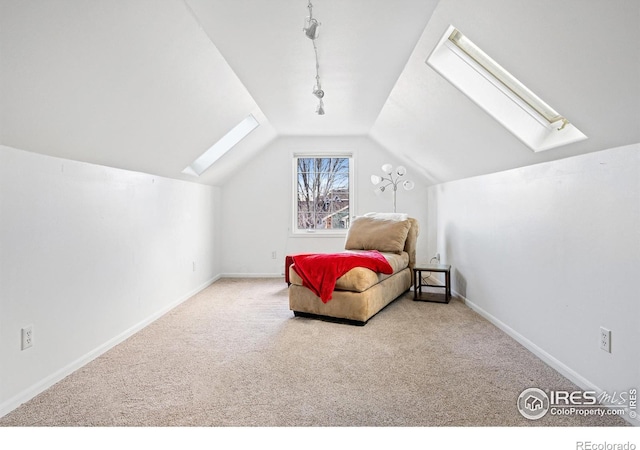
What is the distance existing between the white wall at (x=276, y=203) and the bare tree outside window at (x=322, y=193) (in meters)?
0.20

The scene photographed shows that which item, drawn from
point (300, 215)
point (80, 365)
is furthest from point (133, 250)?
point (300, 215)

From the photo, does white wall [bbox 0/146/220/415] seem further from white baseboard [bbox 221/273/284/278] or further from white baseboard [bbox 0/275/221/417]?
white baseboard [bbox 221/273/284/278]

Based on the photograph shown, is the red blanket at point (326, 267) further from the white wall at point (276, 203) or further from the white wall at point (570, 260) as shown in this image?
the white wall at point (276, 203)

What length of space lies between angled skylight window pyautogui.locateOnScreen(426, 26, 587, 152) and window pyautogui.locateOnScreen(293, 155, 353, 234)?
3.30 m

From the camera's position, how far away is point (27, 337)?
2.00m

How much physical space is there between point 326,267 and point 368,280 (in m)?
0.39

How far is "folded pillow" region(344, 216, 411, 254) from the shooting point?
429 centimetres

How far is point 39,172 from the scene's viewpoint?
83.0 inches

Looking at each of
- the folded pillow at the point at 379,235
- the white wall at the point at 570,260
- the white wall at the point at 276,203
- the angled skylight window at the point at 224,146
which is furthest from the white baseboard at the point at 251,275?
the white wall at the point at 570,260

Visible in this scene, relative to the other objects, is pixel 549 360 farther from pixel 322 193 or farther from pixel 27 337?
pixel 322 193

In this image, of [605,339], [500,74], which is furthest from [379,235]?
[605,339]

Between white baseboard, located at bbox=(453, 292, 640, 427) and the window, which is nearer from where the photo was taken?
white baseboard, located at bbox=(453, 292, 640, 427)

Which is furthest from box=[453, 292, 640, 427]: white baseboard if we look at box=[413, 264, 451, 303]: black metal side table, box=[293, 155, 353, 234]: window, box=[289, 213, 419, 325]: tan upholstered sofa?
box=[293, 155, 353, 234]: window
